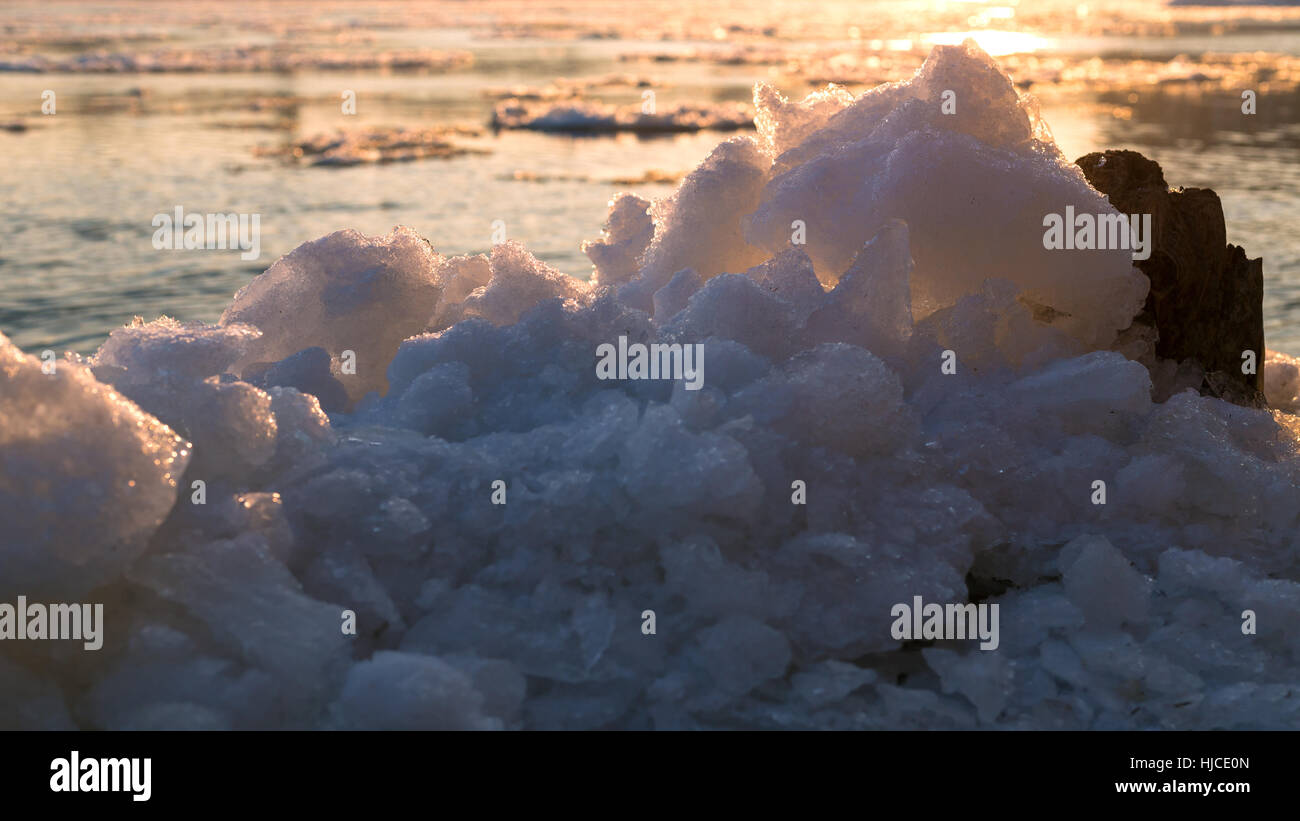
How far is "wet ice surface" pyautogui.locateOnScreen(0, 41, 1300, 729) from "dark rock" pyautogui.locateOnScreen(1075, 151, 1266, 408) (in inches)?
13.6

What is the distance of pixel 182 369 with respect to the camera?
3938mm

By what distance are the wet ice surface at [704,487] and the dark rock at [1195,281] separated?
0.34 m

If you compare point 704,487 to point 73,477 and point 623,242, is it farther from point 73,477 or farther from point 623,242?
point 623,242

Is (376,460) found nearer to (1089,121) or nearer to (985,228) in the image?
(985,228)

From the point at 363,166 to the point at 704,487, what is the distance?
1621 centimetres

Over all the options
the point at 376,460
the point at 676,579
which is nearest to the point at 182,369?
the point at 376,460

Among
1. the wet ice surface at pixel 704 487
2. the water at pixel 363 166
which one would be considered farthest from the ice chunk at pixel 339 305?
the water at pixel 363 166

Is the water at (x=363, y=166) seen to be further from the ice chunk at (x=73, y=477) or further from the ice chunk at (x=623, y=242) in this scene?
the ice chunk at (x=73, y=477)

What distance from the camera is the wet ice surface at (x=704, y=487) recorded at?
3.12 metres

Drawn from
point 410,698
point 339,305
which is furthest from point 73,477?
point 339,305

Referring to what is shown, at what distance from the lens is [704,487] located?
3.41m

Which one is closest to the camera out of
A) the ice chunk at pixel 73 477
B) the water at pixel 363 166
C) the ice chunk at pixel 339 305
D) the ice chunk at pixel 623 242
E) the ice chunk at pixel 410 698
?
the ice chunk at pixel 410 698

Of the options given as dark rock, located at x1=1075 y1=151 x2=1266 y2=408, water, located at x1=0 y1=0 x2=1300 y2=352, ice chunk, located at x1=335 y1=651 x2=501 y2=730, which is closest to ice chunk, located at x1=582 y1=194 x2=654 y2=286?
dark rock, located at x1=1075 y1=151 x2=1266 y2=408
